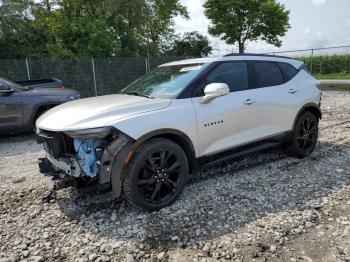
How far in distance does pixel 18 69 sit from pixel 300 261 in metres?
12.6

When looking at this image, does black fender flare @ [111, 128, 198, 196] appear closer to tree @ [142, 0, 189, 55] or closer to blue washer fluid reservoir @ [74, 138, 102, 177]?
blue washer fluid reservoir @ [74, 138, 102, 177]

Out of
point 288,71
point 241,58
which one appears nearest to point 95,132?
point 241,58

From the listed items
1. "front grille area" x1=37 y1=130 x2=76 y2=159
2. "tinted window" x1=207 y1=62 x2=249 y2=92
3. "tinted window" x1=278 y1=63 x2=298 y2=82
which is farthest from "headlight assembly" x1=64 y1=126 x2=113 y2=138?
"tinted window" x1=278 y1=63 x2=298 y2=82

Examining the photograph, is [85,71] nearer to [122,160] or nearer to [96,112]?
[96,112]

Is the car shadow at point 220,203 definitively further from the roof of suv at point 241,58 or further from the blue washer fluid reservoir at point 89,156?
the roof of suv at point 241,58

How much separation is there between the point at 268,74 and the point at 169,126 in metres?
2.18

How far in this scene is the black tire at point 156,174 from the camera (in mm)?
3688

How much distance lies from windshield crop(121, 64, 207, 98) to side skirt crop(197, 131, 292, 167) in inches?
37.4

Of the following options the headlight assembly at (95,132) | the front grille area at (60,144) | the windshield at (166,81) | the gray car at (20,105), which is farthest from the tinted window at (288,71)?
the gray car at (20,105)

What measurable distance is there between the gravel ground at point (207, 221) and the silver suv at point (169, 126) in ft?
1.18

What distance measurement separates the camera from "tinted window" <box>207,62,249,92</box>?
4551 mm

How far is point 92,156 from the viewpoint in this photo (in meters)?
3.64

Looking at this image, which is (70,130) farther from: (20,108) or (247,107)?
(20,108)

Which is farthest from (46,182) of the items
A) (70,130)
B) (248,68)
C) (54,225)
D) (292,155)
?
(292,155)
